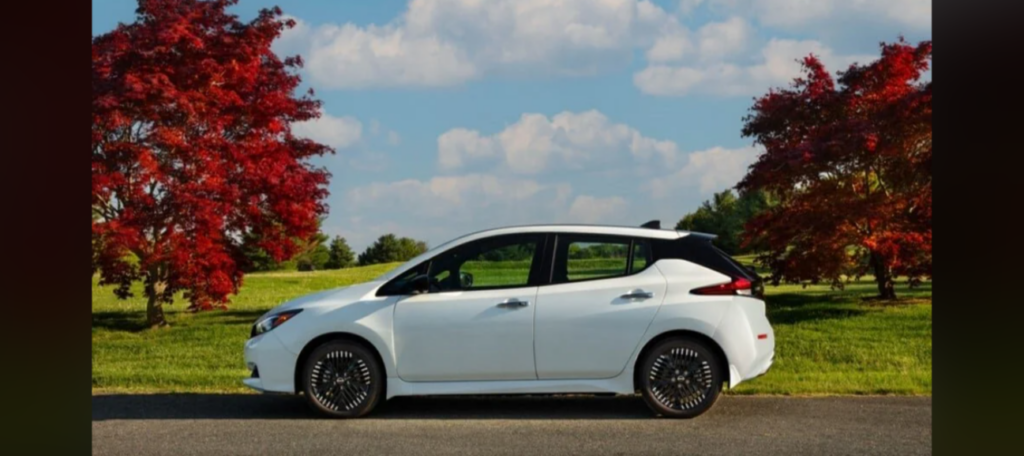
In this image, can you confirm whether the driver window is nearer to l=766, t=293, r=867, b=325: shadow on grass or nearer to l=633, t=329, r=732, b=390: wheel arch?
l=633, t=329, r=732, b=390: wheel arch

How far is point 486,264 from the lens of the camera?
9.30 m

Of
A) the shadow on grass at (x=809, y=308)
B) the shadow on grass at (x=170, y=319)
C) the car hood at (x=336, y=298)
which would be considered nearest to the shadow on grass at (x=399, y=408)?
the car hood at (x=336, y=298)

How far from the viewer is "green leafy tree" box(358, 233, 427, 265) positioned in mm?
24531

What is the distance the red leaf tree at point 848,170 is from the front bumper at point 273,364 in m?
9.79

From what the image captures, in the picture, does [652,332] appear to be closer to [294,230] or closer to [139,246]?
[294,230]

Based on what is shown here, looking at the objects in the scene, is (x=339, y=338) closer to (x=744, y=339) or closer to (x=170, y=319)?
(x=744, y=339)

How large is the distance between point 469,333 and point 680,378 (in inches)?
71.2

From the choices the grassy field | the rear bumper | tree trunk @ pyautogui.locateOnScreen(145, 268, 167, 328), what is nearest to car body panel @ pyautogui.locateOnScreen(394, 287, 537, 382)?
the rear bumper

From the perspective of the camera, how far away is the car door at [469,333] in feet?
29.4

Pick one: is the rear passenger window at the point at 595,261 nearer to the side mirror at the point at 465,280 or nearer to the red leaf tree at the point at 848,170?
the side mirror at the point at 465,280

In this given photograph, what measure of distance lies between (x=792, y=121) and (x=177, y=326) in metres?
10.8

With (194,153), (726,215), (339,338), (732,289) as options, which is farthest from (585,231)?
(726,215)
